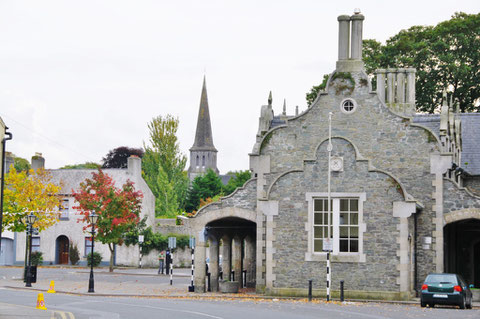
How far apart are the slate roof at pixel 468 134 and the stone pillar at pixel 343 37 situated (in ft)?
18.8

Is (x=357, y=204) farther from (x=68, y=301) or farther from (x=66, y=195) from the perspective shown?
(x=66, y=195)

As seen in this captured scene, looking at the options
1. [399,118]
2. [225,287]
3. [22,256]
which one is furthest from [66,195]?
[399,118]

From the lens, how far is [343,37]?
35500mm

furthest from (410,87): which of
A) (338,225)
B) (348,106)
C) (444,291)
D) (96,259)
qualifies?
(96,259)

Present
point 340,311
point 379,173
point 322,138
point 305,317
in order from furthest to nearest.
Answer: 1. point 322,138
2. point 379,173
3. point 340,311
4. point 305,317

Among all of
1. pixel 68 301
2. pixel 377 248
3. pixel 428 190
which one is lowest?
pixel 68 301

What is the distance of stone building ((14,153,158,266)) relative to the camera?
66625 millimetres

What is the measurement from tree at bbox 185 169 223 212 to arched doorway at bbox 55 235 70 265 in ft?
130

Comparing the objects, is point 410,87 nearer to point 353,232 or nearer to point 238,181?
point 353,232

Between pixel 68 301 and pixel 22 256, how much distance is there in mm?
39894

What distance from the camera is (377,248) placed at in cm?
3209

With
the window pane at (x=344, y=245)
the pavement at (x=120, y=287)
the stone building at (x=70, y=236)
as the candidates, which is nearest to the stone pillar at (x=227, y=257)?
the pavement at (x=120, y=287)

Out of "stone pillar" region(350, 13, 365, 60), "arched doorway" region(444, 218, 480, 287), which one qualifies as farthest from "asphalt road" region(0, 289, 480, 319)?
"stone pillar" region(350, 13, 365, 60)

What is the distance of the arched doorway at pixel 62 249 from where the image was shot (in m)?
68.5
